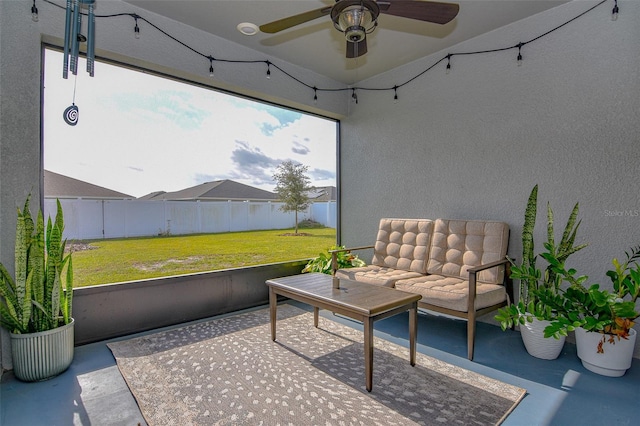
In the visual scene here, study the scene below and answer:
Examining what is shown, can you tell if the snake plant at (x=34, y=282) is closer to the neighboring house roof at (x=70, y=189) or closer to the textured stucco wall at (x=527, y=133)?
the neighboring house roof at (x=70, y=189)

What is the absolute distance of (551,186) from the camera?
Answer: 2963 mm

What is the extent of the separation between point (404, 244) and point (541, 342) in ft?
5.10

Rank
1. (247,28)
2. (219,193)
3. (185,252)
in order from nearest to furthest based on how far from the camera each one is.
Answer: (247,28)
(185,252)
(219,193)

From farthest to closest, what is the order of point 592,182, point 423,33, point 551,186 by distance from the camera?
point 423,33
point 551,186
point 592,182

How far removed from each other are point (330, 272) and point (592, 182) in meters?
2.68

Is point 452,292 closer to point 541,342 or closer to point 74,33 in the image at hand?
point 541,342

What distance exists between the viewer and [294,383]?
86.7 inches

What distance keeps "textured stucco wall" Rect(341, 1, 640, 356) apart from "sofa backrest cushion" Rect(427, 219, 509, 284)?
0.77ft

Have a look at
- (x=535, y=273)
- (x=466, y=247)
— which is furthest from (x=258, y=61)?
(x=535, y=273)

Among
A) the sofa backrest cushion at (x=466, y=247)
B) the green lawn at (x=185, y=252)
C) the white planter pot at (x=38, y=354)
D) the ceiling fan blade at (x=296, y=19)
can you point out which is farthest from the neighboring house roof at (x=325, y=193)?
the white planter pot at (x=38, y=354)

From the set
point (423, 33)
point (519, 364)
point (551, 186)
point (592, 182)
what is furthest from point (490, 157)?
point (519, 364)

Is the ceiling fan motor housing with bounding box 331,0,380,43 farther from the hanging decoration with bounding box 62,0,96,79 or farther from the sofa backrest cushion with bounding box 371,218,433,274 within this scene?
the sofa backrest cushion with bounding box 371,218,433,274

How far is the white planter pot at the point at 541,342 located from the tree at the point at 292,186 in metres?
3.05

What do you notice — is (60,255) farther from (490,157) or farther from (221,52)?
(490,157)
